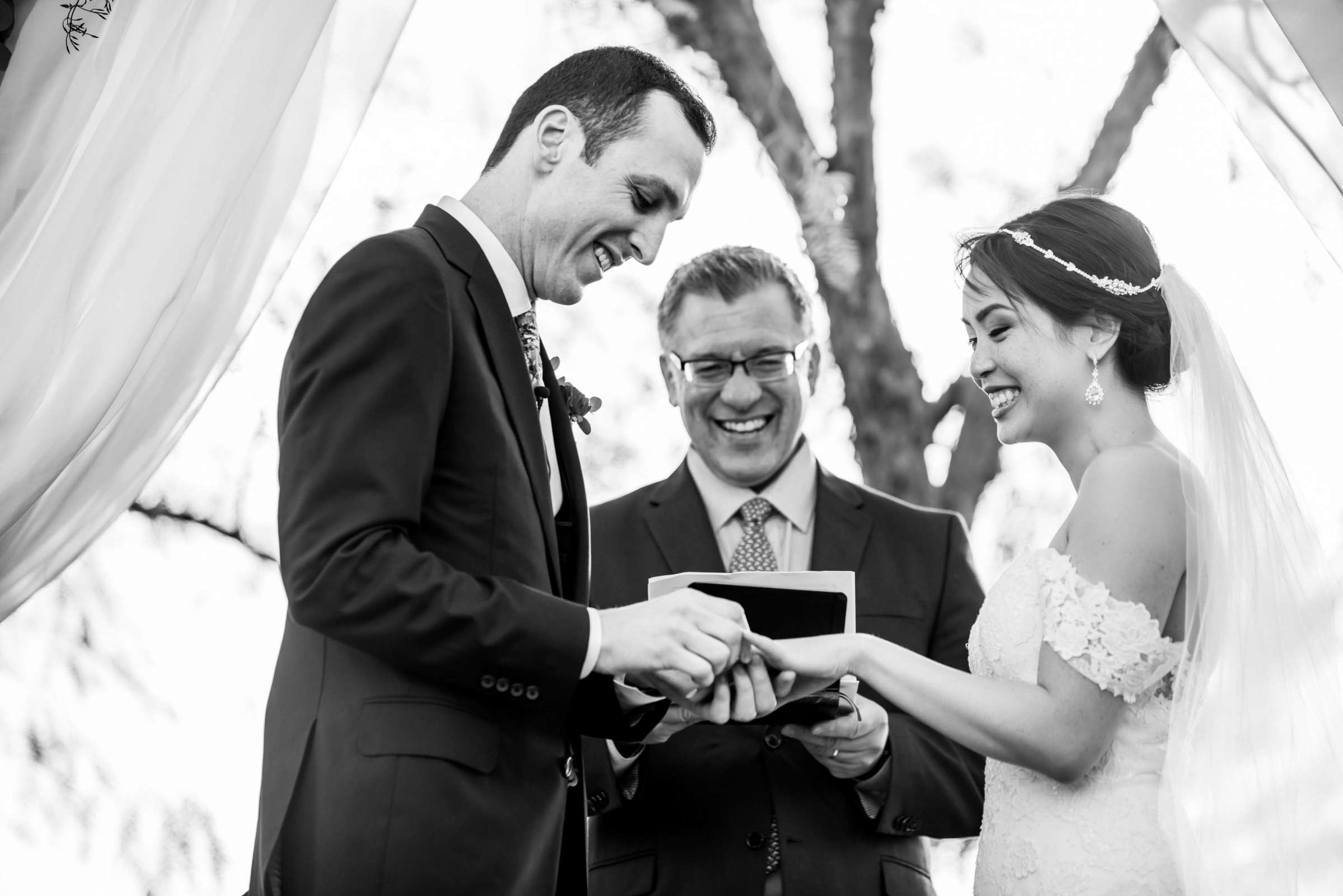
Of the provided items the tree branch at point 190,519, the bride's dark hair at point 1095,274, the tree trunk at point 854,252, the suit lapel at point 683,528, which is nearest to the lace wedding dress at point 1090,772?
the bride's dark hair at point 1095,274

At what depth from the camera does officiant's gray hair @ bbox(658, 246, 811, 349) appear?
346cm

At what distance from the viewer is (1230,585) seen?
241 centimetres

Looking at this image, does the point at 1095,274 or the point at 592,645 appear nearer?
the point at 592,645

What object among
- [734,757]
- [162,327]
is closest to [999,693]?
[734,757]

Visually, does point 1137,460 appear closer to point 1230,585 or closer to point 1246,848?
point 1230,585

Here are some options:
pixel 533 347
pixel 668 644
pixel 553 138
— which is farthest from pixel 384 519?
pixel 553 138

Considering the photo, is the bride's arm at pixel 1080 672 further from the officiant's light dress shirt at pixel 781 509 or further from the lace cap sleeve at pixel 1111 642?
the officiant's light dress shirt at pixel 781 509

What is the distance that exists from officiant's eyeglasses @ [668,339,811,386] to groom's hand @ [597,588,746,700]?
1356mm

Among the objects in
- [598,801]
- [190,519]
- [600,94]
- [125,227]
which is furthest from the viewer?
[190,519]

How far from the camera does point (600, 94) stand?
2430 mm

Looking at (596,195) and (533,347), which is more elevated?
(596,195)

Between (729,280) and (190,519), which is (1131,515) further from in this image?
(190,519)

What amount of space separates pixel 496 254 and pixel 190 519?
3736 millimetres

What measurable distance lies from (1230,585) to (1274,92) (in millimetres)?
915
